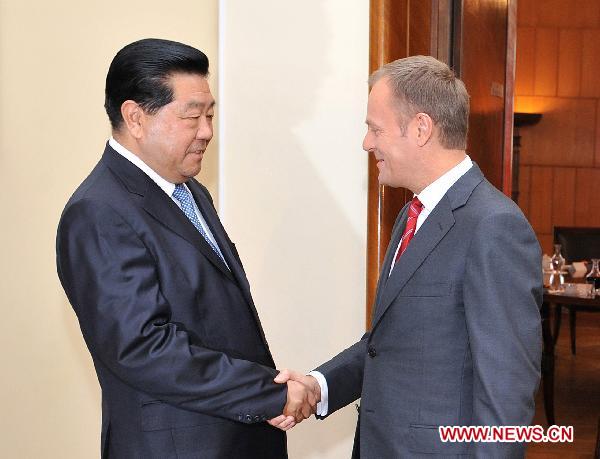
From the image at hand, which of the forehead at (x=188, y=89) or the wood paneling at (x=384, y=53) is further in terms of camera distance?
the wood paneling at (x=384, y=53)

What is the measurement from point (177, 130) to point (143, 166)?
0.42 feet

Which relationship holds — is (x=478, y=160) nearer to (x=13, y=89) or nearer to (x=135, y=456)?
(x=13, y=89)

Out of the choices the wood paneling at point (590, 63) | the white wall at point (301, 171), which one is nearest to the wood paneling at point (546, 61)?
the wood paneling at point (590, 63)

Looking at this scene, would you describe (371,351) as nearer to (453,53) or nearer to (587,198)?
(453,53)

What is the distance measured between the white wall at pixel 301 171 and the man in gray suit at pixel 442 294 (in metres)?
1.15

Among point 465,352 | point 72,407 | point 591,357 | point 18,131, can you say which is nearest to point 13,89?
point 18,131

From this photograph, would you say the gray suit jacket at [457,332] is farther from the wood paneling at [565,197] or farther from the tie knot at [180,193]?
the wood paneling at [565,197]

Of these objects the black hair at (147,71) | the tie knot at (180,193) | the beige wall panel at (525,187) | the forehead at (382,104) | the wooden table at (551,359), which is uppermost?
the black hair at (147,71)

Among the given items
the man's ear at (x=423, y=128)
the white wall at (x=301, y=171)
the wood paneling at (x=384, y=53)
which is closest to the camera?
the man's ear at (x=423, y=128)

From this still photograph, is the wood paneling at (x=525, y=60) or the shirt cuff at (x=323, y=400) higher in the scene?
the wood paneling at (x=525, y=60)

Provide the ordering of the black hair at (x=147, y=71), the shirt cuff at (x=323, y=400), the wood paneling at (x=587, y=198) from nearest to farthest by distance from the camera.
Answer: the black hair at (x=147, y=71), the shirt cuff at (x=323, y=400), the wood paneling at (x=587, y=198)

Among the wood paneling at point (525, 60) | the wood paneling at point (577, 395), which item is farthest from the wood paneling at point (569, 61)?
the wood paneling at point (577, 395)

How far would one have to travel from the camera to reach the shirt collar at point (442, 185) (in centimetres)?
199

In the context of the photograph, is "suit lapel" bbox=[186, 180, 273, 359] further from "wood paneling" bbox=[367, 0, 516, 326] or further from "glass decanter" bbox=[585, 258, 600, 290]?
"glass decanter" bbox=[585, 258, 600, 290]
